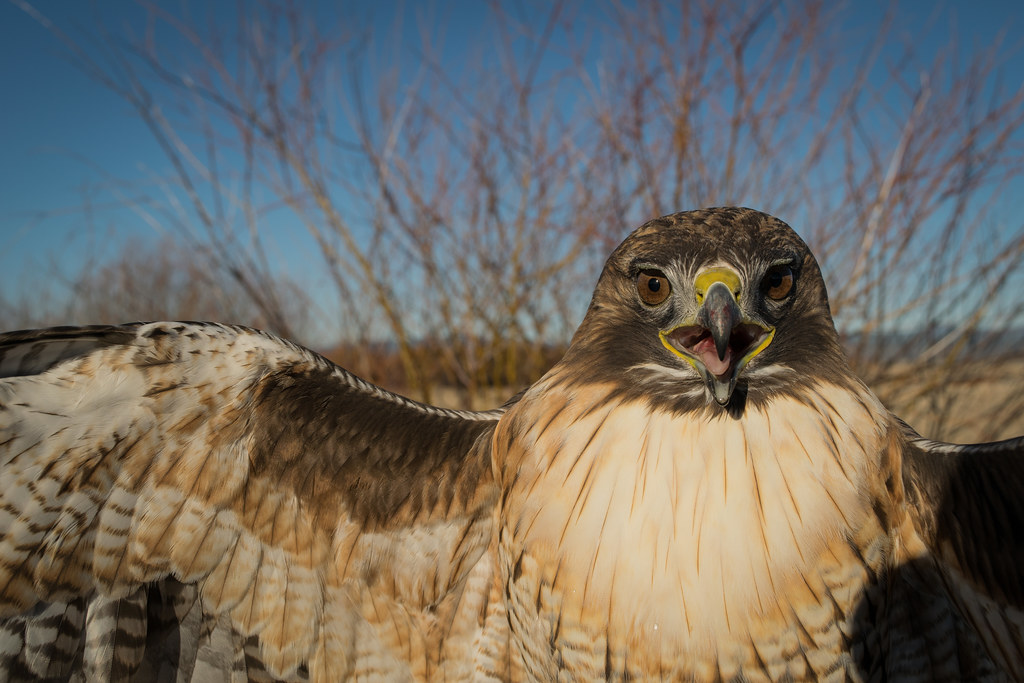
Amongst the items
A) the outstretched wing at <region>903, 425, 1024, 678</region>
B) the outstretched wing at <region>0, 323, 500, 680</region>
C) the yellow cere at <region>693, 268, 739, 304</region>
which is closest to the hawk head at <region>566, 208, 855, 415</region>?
the yellow cere at <region>693, 268, 739, 304</region>

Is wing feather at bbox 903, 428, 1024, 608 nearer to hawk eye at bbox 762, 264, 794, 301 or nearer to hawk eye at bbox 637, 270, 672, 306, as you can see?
hawk eye at bbox 762, 264, 794, 301

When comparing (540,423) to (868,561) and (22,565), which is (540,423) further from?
(22,565)

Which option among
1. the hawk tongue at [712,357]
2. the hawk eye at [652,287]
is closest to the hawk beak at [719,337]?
the hawk tongue at [712,357]

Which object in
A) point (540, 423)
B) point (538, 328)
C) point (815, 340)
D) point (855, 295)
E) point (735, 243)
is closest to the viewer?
point (735, 243)

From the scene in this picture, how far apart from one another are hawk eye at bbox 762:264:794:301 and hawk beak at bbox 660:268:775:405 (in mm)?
121

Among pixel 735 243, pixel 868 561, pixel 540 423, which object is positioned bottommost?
pixel 868 561

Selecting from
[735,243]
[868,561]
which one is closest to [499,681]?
[868,561]

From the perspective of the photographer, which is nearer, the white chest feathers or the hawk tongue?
the hawk tongue

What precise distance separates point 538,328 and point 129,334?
3.93m

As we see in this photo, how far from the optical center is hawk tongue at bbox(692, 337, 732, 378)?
160cm

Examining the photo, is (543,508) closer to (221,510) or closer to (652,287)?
(652,287)

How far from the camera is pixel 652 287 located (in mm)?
1811

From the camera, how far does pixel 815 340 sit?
1.84 metres

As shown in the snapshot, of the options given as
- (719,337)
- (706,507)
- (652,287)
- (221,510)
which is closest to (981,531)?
(706,507)
